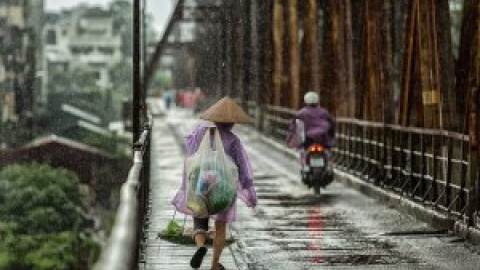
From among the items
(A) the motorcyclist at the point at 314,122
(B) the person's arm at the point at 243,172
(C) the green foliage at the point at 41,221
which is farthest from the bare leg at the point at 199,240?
(C) the green foliage at the point at 41,221

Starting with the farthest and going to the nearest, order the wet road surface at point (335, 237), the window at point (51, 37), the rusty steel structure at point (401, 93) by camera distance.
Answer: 1. the window at point (51, 37)
2. the rusty steel structure at point (401, 93)
3. the wet road surface at point (335, 237)

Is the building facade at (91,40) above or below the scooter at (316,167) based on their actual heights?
above

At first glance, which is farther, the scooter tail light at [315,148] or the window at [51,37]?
the window at [51,37]

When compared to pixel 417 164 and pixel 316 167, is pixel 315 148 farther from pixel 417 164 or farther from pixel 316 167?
pixel 417 164

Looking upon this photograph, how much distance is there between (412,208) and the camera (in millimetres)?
14328

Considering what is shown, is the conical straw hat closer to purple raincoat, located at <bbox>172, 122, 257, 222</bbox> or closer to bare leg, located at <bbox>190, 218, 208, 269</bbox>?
purple raincoat, located at <bbox>172, 122, 257, 222</bbox>

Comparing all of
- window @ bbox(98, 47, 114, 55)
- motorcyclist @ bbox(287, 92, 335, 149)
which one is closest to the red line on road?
motorcyclist @ bbox(287, 92, 335, 149)

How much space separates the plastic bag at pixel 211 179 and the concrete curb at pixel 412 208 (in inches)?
126

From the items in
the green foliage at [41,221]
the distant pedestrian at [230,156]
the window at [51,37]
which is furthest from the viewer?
the window at [51,37]

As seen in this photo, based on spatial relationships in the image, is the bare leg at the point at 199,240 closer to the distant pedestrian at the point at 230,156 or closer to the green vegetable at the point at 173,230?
the distant pedestrian at the point at 230,156

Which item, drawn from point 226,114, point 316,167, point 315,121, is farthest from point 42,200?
point 226,114

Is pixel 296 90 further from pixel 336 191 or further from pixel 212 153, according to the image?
pixel 212 153

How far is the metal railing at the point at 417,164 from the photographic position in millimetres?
12547

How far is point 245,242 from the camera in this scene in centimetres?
1209
